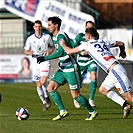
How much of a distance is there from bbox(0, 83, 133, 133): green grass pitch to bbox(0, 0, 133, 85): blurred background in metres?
5.53

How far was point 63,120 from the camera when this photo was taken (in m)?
12.9

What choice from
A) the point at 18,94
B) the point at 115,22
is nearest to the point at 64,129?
the point at 18,94

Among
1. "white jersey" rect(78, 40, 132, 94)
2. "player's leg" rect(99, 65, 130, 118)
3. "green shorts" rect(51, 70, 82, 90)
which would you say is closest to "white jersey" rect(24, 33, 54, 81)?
"green shorts" rect(51, 70, 82, 90)

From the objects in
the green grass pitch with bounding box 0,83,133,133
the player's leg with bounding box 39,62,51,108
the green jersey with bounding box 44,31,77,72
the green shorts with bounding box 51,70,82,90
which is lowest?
the green grass pitch with bounding box 0,83,133,133

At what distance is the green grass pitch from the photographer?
11.4 meters

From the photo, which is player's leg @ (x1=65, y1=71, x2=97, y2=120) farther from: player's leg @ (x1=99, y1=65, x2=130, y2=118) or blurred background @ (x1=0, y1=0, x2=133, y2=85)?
blurred background @ (x1=0, y1=0, x2=133, y2=85)

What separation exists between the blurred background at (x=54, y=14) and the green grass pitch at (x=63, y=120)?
5530 millimetres

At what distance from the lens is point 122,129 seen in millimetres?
11328

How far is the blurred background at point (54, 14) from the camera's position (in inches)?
1000

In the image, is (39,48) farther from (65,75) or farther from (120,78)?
(120,78)

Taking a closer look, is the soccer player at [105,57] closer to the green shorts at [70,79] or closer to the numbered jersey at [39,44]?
the green shorts at [70,79]

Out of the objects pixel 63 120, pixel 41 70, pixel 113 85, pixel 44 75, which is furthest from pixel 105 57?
pixel 41 70

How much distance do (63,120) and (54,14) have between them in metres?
16.0

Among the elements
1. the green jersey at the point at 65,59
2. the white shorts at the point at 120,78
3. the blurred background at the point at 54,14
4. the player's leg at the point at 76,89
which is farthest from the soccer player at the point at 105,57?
the blurred background at the point at 54,14
